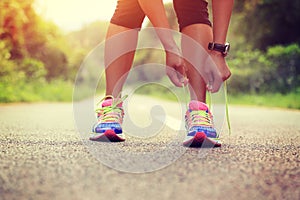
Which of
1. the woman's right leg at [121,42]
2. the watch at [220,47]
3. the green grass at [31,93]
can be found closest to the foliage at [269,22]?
the green grass at [31,93]

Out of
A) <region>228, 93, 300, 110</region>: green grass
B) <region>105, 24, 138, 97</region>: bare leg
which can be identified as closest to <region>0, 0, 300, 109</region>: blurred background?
<region>228, 93, 300, 110</region>: green grass

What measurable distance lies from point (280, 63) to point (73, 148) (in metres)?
14.1

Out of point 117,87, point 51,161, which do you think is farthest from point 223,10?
point 51,161

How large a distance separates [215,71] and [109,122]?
696mm

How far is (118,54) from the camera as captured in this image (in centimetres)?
300

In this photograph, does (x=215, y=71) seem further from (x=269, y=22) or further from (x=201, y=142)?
(x=269, y=22)

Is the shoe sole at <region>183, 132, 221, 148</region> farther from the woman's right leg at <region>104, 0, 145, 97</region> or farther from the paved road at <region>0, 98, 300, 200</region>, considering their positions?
the woman's right leg at <region>104, 0, 145, 97</region>

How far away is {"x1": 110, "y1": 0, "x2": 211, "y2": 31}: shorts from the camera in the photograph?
109 inches

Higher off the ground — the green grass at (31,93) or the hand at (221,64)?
the hand at (221,64)

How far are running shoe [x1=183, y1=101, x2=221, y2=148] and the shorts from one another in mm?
517

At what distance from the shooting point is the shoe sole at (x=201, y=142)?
8.22 ft

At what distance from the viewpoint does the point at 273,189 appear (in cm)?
153

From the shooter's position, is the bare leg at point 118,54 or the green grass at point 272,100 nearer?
the bare leg at point 118,54

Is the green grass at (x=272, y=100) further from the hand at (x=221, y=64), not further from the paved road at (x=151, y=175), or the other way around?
the paved road at (x=151, y=175)
